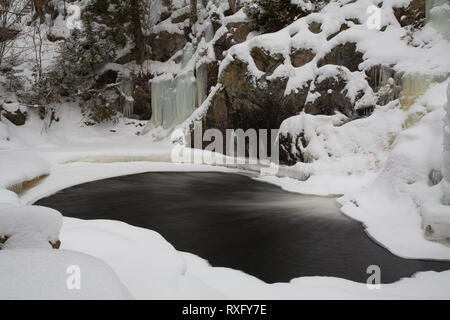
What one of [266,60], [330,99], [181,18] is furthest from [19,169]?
[181,18]

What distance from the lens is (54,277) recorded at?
89.7 inches

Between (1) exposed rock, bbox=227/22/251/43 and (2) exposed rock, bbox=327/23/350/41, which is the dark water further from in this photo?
(1) exposed rock, bbox=227/22/251/43

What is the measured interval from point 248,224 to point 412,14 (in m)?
8.10

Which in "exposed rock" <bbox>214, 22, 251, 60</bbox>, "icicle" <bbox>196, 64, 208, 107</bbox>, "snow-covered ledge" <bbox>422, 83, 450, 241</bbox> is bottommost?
"snow-covered ledge" <bbox>422, 83, 450, 241</bbox>

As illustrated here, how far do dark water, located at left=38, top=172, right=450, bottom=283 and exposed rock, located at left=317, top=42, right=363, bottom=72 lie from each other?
4.46 m

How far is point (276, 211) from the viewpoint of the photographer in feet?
23.2

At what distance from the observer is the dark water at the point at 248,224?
4.55 metres

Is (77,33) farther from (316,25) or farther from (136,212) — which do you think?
(136,212)

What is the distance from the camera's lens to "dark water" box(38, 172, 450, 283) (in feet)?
14.9

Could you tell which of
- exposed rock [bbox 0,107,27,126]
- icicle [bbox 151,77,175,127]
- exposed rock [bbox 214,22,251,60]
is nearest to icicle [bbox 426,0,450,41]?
exposed rock [bbox 214,22,251,60]
